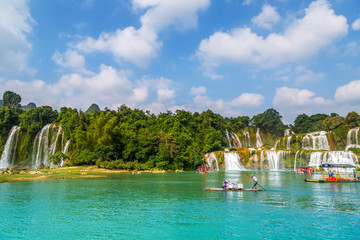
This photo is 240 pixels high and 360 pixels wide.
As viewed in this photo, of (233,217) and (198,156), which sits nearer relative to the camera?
(233,217)

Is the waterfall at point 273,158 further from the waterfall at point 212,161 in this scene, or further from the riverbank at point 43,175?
the riverbank at point 43,175

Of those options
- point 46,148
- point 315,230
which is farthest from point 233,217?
point 46,148

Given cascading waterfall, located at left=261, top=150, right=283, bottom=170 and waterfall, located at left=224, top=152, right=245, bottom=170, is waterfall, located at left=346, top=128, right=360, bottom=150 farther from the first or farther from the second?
waterfall, located at left=224, top=152, right=245, bottom=170

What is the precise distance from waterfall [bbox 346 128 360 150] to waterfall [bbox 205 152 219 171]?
28557mm

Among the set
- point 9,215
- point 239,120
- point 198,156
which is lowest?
point 9,215

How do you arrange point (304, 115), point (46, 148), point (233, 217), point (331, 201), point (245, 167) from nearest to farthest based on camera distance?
point (233, 217) < point (331, 201) < point (245, 167) < point (46, 148) < point (304, 115)

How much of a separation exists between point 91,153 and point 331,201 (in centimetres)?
4920

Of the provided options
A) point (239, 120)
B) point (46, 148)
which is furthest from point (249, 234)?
point (239, 120)

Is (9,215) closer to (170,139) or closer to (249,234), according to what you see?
(249,234)

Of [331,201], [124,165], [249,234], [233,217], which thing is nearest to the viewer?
[249,234]

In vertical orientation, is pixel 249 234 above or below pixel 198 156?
below

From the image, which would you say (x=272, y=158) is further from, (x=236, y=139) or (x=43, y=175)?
(x=43, y=175)

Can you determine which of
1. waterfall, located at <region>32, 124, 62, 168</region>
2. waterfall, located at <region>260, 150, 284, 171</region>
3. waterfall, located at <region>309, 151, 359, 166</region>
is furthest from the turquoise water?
waterfall, located at <region>32, 124, 62, 168</region>

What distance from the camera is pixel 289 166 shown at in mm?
57406
